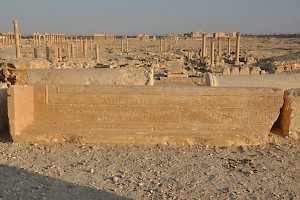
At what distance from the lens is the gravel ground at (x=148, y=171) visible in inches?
144

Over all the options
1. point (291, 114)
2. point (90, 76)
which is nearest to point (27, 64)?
point (90, 76)

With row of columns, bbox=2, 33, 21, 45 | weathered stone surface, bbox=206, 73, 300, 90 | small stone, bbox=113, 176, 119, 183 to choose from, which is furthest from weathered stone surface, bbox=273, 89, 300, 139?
row of columns, bbox=2, 33, 21, 45

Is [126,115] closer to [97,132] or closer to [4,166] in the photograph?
[97,132]

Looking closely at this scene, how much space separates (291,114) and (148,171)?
2671 mm

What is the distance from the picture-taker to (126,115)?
18.2 ft

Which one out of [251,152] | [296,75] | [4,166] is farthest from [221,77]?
[4,166]

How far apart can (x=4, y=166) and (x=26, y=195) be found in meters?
1.05

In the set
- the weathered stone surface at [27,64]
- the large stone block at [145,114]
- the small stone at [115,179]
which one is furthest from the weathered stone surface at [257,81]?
the weathered stone surface at [27,64]

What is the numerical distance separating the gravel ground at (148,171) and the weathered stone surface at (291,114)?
231mm

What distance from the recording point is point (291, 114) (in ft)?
17.8

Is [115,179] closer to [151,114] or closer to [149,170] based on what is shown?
[149,170]

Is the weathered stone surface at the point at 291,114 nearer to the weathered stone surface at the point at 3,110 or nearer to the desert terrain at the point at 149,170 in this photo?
the desert terrain at the point at 149,170

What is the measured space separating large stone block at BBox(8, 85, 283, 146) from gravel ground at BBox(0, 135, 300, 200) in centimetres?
21

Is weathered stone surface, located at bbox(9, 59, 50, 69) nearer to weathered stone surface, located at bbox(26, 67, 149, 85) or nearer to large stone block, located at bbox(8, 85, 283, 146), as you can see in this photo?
weathered stone surface, located at bbox(26, 67, 149, 85)
